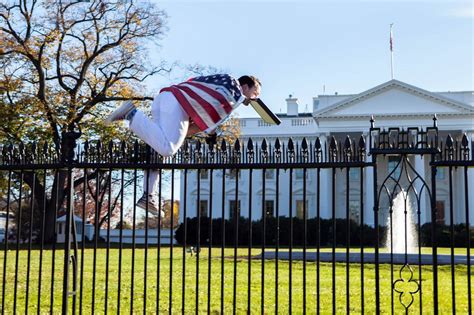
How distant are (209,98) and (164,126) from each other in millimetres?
422

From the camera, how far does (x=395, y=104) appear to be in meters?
45.0

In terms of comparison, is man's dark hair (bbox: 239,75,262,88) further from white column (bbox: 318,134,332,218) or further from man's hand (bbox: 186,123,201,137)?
white column (bbox: 318,134,332,218)

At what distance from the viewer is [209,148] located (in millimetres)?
5230

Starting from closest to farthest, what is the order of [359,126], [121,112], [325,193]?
[121,112] → [359,126] → [325,193]

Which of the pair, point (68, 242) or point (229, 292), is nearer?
point (68, 242)

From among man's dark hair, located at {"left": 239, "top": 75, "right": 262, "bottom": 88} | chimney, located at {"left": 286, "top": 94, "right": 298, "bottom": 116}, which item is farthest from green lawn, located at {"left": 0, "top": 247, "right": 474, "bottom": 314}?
chimney, located at {"left": 286, "top": 94, "right": 298, "bottom": 116}

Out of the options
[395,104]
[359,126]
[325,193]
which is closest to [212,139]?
[395,104]

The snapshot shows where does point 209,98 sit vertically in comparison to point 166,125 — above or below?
above

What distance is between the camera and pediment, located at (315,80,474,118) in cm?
4422

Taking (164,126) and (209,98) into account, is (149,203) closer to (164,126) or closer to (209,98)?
(164,126)

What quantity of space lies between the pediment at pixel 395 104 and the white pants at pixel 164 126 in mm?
41523

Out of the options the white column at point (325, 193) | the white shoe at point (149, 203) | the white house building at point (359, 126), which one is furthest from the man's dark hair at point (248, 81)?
the white column at point (325, 193)

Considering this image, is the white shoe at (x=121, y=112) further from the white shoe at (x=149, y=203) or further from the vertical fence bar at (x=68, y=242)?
the vertical fence bar at (x=68, y=242)

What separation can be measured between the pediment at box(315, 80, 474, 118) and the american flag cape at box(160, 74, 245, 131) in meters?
41.3
